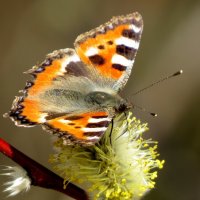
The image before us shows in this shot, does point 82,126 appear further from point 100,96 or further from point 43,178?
point 100,96

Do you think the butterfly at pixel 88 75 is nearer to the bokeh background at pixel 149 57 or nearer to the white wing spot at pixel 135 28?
the white wing spot at pixel 135 28

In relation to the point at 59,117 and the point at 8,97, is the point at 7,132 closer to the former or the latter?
the point at 8,97

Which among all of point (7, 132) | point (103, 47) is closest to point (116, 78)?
point (103, 47)

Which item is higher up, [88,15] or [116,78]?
[88,15]

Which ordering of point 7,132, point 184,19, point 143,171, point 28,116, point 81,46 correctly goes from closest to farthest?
point 28,116, point 143,171, point 81,46, point 7,132, point 184,19

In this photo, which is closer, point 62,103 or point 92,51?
point 62,103

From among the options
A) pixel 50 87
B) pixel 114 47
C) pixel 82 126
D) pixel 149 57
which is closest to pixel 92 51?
pixel 114 47
